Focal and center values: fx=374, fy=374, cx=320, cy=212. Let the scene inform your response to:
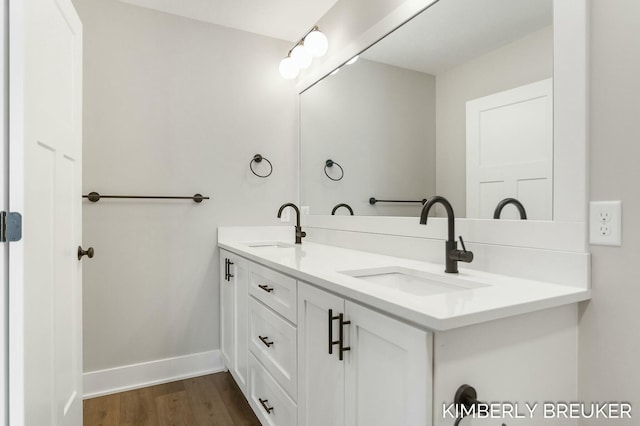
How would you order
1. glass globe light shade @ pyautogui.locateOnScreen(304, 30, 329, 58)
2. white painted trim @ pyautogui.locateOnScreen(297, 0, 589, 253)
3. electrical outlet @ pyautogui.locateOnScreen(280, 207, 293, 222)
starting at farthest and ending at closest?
1. electrical outlet @ pyautogui.locateOnScreen(280, 207, 293, 222)
2. glass globe light shade @ pyautogui.locateOnScreen(304, 30, 329, 58)
3. white painted trim @ pyautogui.locateOnScreen(297, 0, 589, 253)

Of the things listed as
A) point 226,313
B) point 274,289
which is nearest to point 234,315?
point 226,313

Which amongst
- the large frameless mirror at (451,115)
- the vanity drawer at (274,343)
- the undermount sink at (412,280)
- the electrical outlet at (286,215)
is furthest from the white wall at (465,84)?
the electrical outlet at (286,215)

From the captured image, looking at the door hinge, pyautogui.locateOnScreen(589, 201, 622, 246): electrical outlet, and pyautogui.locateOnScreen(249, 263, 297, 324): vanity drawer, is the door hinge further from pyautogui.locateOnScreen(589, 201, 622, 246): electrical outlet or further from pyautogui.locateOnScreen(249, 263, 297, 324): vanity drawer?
pyautogui.locateOnScreen(589, 201, 622, 246): electrical outlet

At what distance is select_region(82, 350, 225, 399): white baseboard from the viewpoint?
7.10 feet

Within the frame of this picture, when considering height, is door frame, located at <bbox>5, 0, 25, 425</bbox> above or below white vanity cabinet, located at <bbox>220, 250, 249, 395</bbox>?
above

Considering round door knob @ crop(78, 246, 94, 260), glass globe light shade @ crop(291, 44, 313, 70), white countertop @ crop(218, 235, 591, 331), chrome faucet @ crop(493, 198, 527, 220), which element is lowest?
white countertop @ crop(218, 235, 591, 331)

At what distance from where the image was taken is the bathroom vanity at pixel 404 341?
814 mm

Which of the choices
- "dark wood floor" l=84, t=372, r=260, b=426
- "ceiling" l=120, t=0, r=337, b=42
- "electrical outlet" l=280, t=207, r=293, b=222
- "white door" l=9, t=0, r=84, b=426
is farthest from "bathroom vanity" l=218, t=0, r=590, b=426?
"white door" l=9, t=0, r=84, b=426

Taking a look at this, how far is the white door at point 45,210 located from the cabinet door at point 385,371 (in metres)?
0.88

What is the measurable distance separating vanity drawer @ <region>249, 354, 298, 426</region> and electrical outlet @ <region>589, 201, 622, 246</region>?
1106 mm

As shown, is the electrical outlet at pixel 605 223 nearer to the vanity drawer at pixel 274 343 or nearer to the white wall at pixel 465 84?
the white wall at pixel 465 84

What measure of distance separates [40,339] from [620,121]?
5.73 ft

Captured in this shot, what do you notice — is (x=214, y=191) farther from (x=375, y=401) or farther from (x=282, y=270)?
(x=375, y=401)

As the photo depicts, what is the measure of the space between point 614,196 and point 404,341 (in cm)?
69
